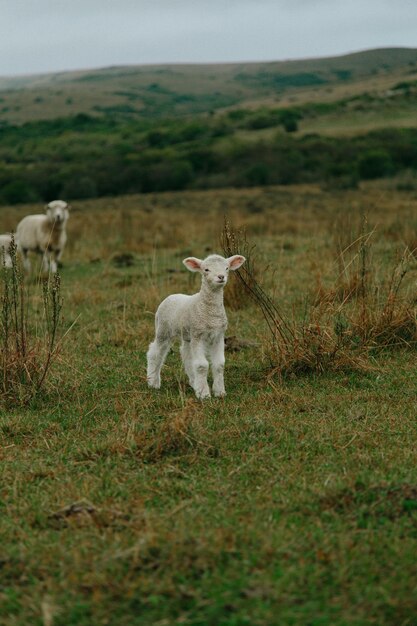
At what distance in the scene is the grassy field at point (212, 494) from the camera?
134 inches

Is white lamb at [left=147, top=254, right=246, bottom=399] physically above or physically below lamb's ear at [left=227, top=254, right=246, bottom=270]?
below

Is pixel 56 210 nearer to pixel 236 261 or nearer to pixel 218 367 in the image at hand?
pixel 236 261

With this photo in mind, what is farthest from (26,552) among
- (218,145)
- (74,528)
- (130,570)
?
(218,145)

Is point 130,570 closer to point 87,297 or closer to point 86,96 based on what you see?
point 87,297

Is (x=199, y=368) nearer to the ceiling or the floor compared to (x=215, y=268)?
nearer to the floor

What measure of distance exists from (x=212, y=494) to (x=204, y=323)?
6.48 feet

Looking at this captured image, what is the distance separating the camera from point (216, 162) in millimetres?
45625

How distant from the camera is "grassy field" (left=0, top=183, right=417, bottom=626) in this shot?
3408 millimetres

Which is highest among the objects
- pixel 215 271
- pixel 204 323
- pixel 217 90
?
pixel 217 90

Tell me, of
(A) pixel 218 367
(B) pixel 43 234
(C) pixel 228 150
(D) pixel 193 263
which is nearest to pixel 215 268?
(D) pixel 193 263

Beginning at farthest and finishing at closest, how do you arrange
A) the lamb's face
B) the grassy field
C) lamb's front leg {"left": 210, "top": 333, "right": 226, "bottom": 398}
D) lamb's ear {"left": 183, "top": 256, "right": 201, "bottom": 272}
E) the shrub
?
the shrub < lamb's ear {"left": 183, "top": 256, "right": 201, "bottom": 272} < lamb's front leg {"left": 210, "top": 333, "right": 226, "bottom": 398} < the lamb's face < the grassy field

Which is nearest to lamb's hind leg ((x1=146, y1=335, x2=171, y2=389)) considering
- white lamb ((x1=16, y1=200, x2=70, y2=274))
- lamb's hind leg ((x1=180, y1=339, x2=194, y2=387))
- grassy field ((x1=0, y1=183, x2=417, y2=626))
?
grassy field ((x1=0, y1=183, x2=417, y2=626))

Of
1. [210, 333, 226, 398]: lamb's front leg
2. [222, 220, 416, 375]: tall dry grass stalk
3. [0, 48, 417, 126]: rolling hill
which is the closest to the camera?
[210, 333, 226, 398]: lamb's front leg

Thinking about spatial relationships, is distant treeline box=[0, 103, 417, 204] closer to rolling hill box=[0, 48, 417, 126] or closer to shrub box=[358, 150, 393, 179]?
shrub box=[358, 150, 393, 179]
